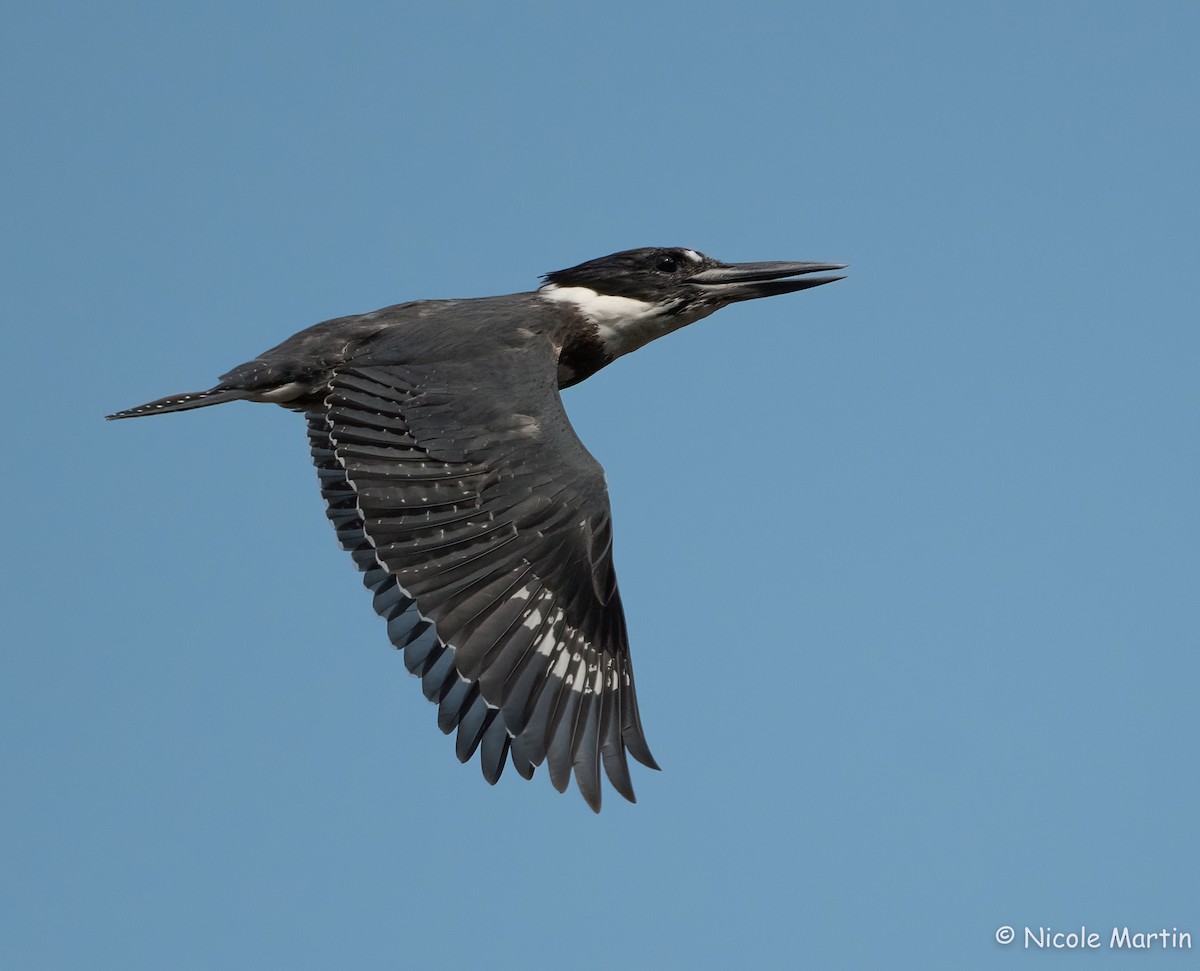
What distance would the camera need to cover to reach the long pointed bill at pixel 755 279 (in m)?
9.64

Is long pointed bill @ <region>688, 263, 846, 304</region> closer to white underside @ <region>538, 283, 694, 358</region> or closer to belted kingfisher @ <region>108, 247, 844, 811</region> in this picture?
white underside @ <region>538, 283, 694, 358</region>

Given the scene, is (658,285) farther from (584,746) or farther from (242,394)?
(584,746)

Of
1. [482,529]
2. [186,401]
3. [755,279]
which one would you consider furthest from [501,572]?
[755,279]

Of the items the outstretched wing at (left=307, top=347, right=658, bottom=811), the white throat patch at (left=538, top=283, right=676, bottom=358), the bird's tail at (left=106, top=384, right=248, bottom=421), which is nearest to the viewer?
the outstretched wing at (left=307, top=347, right=658, bottom=811)

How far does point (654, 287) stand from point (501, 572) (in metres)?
3.00

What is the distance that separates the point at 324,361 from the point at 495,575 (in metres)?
2.00

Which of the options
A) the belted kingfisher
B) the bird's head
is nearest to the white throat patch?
the bird's head

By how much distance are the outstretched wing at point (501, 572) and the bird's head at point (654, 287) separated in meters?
1.74

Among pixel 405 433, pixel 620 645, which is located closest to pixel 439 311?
pixel 405 433

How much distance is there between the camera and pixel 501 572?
707cm

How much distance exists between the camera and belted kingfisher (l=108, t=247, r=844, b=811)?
692 centimetres

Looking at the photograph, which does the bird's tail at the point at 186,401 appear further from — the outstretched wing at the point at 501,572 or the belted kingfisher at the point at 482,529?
the outstretched wing at the point at 501,572

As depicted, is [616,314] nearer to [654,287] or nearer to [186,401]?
[654,287]

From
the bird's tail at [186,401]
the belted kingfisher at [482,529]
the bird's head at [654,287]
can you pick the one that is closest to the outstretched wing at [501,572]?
the belted kingfisher at [482,529]
